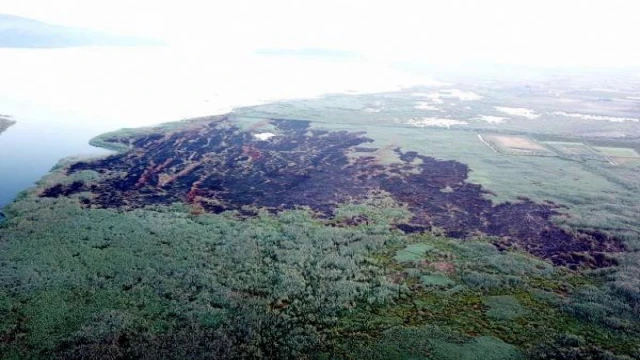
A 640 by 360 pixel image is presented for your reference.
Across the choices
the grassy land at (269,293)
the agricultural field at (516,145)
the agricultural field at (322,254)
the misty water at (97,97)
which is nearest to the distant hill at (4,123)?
the misty water at (97,97)

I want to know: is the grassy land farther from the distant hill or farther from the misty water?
the distant hill

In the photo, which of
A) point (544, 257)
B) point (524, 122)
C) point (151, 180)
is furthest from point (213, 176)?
point (524, 122)

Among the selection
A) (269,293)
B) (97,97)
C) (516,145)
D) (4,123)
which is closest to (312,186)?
(269,293)

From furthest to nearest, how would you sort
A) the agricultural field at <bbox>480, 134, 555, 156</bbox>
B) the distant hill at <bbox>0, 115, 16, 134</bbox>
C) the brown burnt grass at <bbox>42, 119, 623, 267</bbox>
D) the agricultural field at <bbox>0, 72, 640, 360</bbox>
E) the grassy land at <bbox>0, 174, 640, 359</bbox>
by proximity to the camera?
the distant hill at <bbox>0, 115, 16, 134</bbox>
the agricultural field at <bbox>480, 134, 555, 156</bbox>
the brown burnt grass at <bbox>42, 119, 623, 267</bbox>
the agricultural field at <bbox>0, 72, 640, 360</bbox>
the grassy land at <bbox>0, 174, 640, 359</bbox>

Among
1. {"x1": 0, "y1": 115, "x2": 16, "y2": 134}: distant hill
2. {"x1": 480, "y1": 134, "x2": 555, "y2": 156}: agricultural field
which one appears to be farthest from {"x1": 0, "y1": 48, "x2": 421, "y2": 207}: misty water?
{"x1": 480, "y1": 134, "x2": 555, "y2": 156}: agricultural field

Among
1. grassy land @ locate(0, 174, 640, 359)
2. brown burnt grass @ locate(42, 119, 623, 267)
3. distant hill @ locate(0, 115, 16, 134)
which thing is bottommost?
grassy land @ locate(0, 174, 640, 359)

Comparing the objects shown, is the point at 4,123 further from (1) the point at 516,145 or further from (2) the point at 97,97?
(1) the point at 516,145
